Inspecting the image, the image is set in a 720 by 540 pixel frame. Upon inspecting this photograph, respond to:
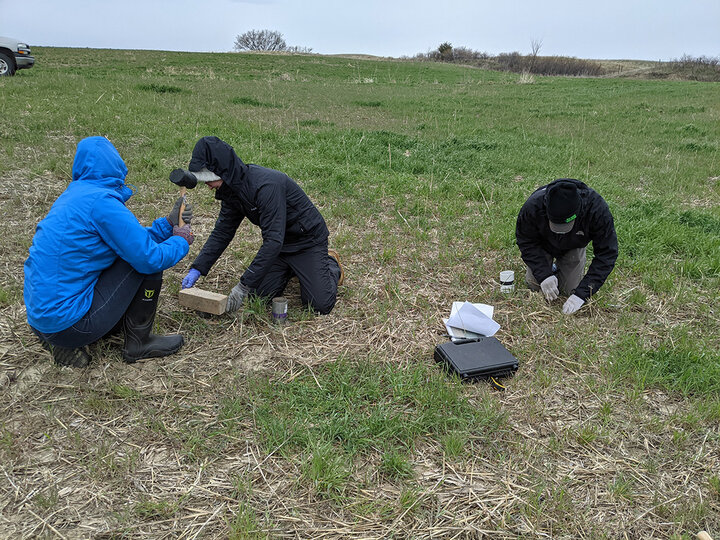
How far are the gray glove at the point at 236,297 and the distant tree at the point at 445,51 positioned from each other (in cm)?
4754

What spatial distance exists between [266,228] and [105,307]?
1.25 m

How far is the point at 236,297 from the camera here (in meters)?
3.80

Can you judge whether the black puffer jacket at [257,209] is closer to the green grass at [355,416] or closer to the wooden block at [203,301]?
the wooden block at [203,301]

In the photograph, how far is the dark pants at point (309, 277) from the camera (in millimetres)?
4020

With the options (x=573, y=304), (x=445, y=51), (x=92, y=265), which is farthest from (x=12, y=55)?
(x=445, y=51)

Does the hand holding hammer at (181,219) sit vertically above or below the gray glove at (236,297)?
above

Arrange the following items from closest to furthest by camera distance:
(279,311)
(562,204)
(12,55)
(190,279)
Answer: (562,204)
(279,311)
(190,279)
(12,55)

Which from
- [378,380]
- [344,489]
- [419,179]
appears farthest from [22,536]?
[419,179]

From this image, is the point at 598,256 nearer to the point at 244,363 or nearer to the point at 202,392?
the point at 244,363

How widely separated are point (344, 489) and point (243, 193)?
2.25 metres

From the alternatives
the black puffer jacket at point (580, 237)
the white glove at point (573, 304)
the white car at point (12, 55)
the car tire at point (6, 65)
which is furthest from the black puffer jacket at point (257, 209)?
the car tire at point (6, 65)

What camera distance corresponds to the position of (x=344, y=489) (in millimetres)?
2430

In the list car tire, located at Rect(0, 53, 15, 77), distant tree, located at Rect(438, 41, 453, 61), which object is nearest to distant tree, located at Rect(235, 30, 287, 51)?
distant tree, located at Rect(438, 41, 453, 61)

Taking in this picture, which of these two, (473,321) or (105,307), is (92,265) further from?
(473,321)
